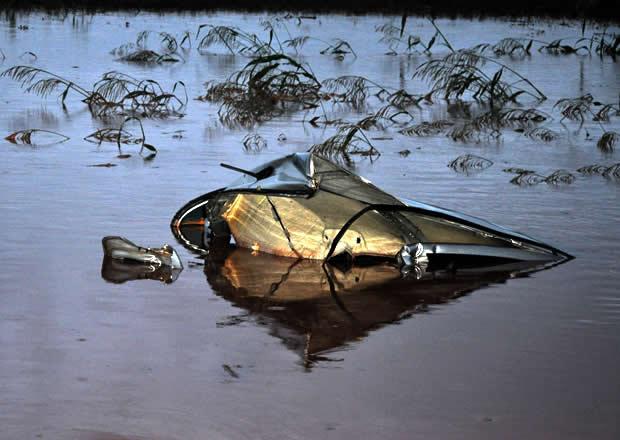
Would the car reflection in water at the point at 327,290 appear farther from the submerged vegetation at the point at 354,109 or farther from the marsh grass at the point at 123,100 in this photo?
the marsh grass at the point at 123,100

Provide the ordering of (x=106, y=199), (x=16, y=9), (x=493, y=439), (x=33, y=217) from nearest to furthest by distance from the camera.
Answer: (x=493, y=439) < (x=33, y=217) < (x=106, y=199) < (x=16, y=9)

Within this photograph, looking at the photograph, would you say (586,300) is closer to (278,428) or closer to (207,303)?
(207,303)

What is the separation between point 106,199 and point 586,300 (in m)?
2.61

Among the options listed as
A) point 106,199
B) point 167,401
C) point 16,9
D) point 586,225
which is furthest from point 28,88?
point 16,9

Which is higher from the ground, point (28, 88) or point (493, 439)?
point (493, 439)

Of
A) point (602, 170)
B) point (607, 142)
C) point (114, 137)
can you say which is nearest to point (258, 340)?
point (602, 170)

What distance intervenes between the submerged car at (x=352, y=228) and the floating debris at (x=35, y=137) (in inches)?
129

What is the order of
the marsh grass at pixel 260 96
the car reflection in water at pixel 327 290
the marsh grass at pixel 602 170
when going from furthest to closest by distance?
the marsh grass at pixel 260 96 → the marsh grass at pixel 602 170 → the car reflection in water at pixel 327 290

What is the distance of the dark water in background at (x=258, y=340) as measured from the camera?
3.24 meters

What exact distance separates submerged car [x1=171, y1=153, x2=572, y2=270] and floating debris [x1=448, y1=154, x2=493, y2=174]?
2597 millimetres

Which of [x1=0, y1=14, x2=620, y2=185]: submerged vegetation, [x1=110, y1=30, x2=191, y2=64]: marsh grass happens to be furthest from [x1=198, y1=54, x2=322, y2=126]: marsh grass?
[x1=110, y1=30, x2=191, y2=64]: marsh grass

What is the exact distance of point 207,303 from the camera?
442 centimetres

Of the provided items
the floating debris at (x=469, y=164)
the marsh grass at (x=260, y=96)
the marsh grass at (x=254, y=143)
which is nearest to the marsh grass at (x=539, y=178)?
the floating debris at (x=469, y=164)

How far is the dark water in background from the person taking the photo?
3.24 metres
